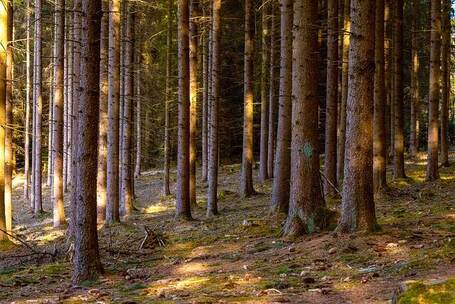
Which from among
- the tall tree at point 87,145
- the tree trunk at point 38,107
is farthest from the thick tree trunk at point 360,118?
the tree trunk at point 38,107

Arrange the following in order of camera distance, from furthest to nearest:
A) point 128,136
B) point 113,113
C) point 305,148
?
1. point 128,136
2. point 113,113
3. point 305,148

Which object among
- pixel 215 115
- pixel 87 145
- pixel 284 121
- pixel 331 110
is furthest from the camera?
pixel 215 115

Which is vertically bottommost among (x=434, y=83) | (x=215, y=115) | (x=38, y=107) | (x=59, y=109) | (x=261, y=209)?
(x=261, y=209)

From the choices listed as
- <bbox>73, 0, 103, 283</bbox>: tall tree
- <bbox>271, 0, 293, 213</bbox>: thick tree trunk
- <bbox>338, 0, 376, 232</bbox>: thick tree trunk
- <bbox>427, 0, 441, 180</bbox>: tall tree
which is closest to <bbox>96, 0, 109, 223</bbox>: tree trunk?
<bbox>271, 0, 293, 213</bbox>: thick tree trunk

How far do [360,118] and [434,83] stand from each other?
1007cm

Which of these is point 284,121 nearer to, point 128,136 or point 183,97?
point 183,97

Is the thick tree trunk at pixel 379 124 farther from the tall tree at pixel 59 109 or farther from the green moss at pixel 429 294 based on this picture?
the green moss at pixel 429 294

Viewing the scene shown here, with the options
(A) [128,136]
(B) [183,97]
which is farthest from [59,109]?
(B) [183,97]

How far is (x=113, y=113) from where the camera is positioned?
55.8ft

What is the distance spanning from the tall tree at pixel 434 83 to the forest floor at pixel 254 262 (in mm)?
1616

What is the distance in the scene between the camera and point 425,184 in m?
17.8

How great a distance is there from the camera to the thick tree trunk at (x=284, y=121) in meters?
14.6

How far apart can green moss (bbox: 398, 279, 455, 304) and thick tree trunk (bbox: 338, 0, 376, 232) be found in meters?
4.62

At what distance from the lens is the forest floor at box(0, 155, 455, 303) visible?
6.99 metres
